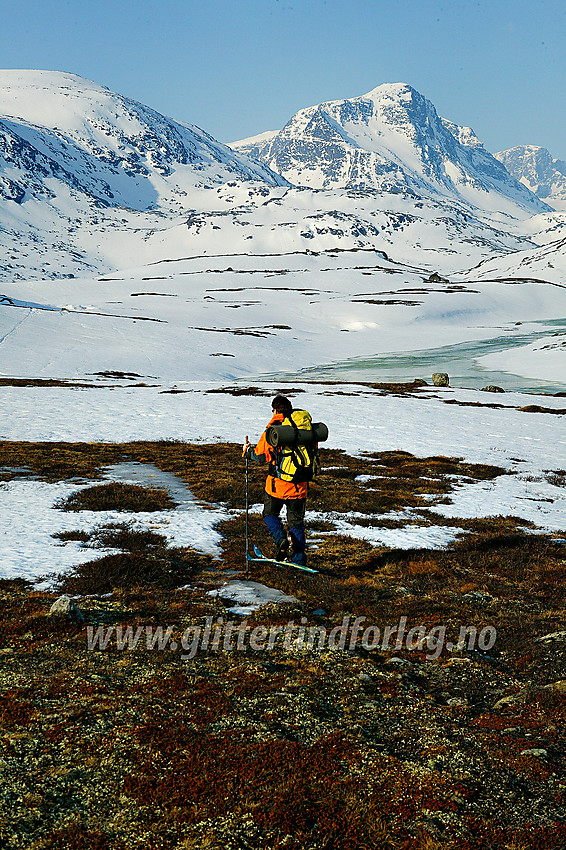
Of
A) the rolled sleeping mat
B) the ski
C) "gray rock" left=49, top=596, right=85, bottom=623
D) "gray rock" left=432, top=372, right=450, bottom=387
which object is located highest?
"gray rock" left=432, top=372, right=450, bottom=387

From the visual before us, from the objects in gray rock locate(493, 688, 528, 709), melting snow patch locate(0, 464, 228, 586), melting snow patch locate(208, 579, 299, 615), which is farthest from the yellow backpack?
gray rock locate(493, 688, 528, 709)

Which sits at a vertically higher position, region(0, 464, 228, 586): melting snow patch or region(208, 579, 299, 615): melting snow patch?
region(0, 464, 228, 586): melting snow patch

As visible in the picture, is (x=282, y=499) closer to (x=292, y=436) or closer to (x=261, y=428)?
(x=292, y=436)

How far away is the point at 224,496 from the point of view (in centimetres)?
2011

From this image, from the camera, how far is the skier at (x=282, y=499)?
42.3 ft

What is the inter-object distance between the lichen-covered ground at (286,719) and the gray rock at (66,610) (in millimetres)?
115

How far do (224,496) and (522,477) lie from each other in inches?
547

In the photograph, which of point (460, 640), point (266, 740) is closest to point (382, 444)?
point (460, 640)

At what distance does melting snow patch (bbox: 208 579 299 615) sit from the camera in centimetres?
1095

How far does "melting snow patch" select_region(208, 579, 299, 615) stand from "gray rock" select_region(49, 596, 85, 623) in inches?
104

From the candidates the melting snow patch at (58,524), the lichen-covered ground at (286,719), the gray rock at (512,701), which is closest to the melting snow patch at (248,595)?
the lichen-covered ground at (286,719)

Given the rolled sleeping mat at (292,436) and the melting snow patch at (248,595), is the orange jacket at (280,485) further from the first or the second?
the melting snow patch at (248,595)

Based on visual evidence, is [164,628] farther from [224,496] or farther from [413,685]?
[224,496]

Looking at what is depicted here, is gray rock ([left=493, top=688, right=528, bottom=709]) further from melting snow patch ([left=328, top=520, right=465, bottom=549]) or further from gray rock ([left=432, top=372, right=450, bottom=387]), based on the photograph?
gray rock ([left=432, top=372, right=450, bottom=387])
